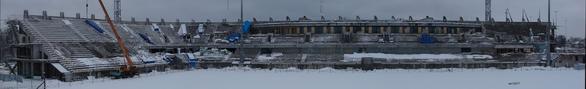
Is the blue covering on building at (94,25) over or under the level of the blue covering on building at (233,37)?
over

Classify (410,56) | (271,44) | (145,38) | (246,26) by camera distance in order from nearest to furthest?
(410,56) → (271,44) → (145,38) → (246,26)

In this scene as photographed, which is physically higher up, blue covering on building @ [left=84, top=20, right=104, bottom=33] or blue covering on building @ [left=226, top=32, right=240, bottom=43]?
blue covering on building @ [left=84, top=20, right=104, bottom=33]

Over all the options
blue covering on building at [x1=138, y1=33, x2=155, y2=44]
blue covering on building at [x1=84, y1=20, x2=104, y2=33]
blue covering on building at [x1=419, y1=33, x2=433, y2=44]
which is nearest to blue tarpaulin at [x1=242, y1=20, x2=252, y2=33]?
blue covering on building at [x1=138, y1=33, x2=155, y2=44]

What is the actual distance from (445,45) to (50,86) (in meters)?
34.7

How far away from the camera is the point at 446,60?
169 feet

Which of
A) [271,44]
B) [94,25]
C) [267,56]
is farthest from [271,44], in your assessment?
[94,25]

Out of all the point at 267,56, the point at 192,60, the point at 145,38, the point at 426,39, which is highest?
the point at 145,38

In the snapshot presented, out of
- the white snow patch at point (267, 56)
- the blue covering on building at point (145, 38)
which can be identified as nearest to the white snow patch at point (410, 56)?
the white snow patch at point (267, 56)

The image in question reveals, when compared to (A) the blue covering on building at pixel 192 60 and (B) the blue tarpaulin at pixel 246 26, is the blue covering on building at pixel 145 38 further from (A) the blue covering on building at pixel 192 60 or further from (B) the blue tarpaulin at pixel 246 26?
(B) the blue tarpaulin at pixel 246 26

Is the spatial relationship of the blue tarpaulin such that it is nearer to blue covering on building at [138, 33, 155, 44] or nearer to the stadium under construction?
the stadium under construction

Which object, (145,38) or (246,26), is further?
(246,26)

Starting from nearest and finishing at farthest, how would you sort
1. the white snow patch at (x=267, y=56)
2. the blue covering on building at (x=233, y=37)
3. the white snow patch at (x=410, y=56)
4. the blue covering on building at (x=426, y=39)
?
the white snow patch at (x=410, y=56)
the white snow patch at (x=267, y=56)
the blue covering on building at (x=426, y=39)
the blue covering on building at (x=233, y=37)

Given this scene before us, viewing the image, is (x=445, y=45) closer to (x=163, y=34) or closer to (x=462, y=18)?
(x=462, y=18)

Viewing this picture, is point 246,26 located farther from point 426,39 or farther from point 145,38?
point 426,39
